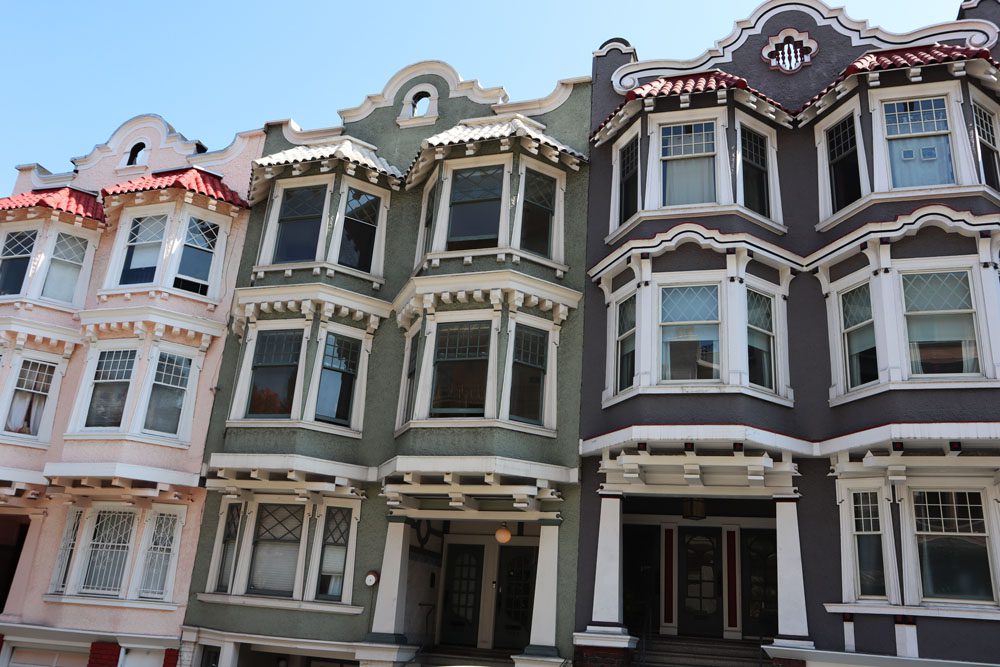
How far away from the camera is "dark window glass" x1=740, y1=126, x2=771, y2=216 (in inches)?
619

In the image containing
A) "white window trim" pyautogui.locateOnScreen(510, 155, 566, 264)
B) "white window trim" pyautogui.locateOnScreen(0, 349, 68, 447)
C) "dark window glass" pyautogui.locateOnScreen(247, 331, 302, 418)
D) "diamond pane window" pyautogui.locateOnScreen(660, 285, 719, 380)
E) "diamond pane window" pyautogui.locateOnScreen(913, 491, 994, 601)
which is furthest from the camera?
"white window trim" pyautogui.locateOnScreen(0, 349, 68, 447)

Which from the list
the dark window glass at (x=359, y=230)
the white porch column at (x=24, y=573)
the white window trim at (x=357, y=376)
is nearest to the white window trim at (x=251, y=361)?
the white window trim at (x=357, y=376)

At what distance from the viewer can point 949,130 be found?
14.5m

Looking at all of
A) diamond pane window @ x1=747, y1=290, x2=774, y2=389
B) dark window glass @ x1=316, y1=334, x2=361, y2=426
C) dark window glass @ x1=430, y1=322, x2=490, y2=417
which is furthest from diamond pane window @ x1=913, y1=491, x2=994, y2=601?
dark window glass @ x1=316, y1=334, x2=361, y2=426

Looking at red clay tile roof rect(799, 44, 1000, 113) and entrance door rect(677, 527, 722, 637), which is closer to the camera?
red clay tile roof rect(799, 44, 1000, 113)

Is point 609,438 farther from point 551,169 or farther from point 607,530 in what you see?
point 551,169

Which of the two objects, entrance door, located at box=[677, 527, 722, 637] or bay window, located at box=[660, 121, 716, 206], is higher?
bay window, located at box=[660, 121, 716, 206]

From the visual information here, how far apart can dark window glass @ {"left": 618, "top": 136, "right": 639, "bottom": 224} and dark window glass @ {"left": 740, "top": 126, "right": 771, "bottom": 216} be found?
6.64 ft

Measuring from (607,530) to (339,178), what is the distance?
30.4ft

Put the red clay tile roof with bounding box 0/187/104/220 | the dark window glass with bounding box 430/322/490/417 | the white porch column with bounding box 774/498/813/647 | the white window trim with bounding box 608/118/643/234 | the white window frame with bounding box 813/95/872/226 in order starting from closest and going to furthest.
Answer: the white porch column with bounding box 774/498/813/647 < the white window frame with bounding box 813/95/872/226 < the dark window glass with bounding box 430/322/490/417 < the white window trim with bounding box 608/118/643/234 < the red clay tile roof with bounding box 0/187/104/220

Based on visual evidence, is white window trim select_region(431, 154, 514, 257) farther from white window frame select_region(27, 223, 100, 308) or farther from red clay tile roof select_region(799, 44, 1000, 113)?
white window frame select_region(27, 223, 100, 308)

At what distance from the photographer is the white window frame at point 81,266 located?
19.0 meters

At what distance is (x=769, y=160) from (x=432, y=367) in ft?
24.8

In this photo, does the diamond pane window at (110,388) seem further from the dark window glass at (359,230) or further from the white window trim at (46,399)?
the dark window glass at (359,230)
